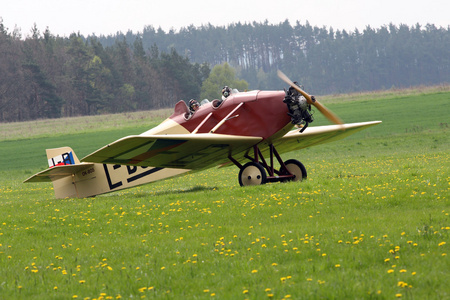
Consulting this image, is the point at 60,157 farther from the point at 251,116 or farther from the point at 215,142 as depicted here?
the point at 251,116

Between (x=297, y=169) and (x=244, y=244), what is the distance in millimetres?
7986

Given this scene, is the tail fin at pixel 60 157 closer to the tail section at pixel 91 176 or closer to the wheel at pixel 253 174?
the tail section at pixel 91 176

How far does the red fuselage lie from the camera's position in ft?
46.9

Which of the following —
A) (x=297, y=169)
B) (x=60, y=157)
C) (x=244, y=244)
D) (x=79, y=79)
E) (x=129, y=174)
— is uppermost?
(x=79, y=79)

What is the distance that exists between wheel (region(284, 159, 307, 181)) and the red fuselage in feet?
5.14

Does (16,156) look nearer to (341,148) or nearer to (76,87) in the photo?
(341,148)

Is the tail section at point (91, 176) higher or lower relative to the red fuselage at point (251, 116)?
lower

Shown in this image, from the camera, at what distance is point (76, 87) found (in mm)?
108562

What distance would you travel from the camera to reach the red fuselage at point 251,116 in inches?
563

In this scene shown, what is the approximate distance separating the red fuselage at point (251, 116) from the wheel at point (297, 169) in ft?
5.14

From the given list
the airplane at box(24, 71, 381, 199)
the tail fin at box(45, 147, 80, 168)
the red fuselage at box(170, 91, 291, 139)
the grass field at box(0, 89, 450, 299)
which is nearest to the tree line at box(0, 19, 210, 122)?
the tail fin at box(45, 147, 80, 168)

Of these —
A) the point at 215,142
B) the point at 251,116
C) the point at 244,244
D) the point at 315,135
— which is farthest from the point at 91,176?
the point at 244,244

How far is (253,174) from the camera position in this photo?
47.9 ft

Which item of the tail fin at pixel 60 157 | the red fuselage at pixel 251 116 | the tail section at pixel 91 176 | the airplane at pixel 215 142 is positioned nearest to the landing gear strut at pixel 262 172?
the airplane at pixel 215 142
